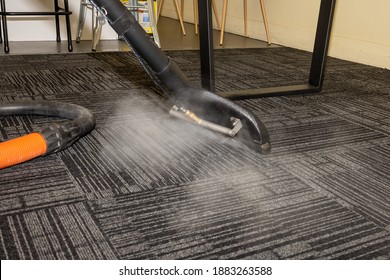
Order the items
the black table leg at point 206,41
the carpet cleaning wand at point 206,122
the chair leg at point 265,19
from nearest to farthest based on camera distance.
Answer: the carpet cleaning wand at point 206,122
the black table leg at point 206,41
the chair leg at point 265,19

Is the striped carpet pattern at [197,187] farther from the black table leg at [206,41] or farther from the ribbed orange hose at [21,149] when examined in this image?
the black table leg at [206,41]

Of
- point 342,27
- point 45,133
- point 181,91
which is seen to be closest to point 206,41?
point 181,91

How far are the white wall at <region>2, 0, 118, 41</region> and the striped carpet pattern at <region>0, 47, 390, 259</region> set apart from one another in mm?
1552

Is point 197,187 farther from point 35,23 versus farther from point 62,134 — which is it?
point 35,23

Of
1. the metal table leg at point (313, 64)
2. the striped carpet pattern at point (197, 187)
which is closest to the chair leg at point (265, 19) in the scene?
the metal table leg at point (313, 64)

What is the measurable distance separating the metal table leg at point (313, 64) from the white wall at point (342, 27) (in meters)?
0.87

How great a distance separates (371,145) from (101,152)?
2.58 feet

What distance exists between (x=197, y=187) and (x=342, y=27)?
2.20 m

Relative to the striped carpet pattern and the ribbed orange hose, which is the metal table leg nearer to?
the striped carpet pattern

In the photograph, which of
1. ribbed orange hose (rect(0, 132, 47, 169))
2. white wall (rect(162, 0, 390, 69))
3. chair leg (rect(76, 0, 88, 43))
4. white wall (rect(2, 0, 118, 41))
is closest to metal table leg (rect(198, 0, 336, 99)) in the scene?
ribbed orange hose (rect(0, 132, 47, 169))

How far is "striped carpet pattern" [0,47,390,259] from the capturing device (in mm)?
792

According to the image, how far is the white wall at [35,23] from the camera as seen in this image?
3109 mm
